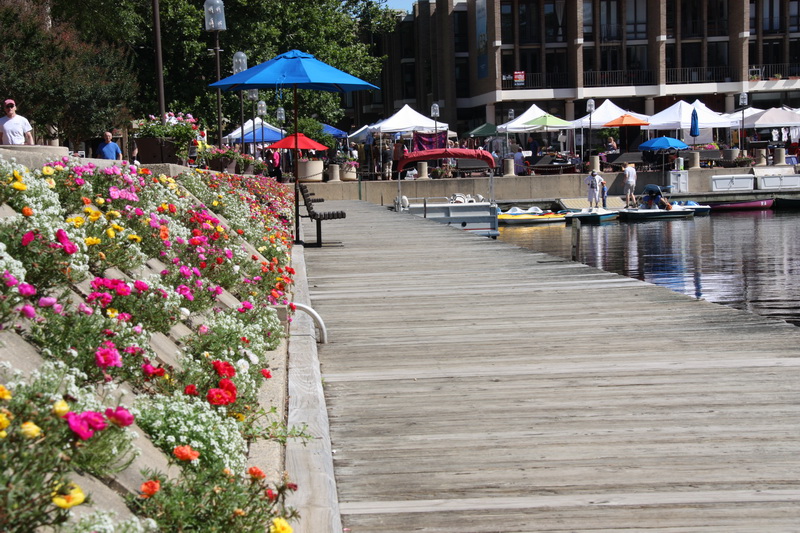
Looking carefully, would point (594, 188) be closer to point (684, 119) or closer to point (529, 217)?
point (529, 217)

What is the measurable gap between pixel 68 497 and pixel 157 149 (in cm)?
1678

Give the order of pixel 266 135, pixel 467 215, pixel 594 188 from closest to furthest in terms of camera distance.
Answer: pixel 467 215, pixel 266 135, pixel 594 188

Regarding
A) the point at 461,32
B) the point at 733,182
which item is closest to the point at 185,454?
the point at 733,182

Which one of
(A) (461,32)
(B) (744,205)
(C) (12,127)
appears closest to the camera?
(C) (12,127)

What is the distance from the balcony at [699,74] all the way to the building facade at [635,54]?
0.22 feet

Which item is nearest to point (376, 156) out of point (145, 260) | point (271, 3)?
point (271, 3)

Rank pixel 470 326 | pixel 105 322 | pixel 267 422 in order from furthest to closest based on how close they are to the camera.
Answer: pixel 470 326
pixel 267 422
pixel 105 322

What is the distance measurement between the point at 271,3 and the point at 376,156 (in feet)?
32.4

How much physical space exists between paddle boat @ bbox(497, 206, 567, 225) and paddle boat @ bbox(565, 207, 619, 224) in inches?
21.4

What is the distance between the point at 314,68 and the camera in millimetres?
15992

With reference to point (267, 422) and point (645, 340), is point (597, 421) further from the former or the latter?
point (645, 340)

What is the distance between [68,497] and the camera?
2619 mm

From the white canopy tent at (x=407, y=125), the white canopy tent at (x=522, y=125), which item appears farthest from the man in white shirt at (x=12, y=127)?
the white canopy tent at (x=522, y=125)

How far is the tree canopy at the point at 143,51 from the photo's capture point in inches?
989
